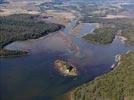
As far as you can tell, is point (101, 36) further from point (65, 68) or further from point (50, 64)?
point (65, 68)

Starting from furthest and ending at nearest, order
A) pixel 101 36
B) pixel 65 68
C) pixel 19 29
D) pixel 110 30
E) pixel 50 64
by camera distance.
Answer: pixel 110 30, pixel 19 29, pixel 101 36, pixel 50 64, pixel 65 68

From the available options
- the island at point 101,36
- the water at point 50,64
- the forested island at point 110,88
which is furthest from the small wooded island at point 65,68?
the island at point 101,36

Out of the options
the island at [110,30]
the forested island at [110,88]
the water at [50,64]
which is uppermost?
the forested island at [110,88]

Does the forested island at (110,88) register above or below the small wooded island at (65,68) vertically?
above

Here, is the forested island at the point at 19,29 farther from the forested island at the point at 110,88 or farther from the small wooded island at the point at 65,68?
the forested island at the point at 110,88

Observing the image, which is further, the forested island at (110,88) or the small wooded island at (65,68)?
the small wooded island at (65,68)

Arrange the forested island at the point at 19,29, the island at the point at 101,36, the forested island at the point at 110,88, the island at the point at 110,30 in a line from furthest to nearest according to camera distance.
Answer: the island at the point at 110,30 → the island at the point at 101,36 → the forested island at the point at 19,29 → the forested island at the point at 110,88

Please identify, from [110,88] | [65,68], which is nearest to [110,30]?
[65,68]

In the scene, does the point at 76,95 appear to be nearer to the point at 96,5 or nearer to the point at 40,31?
the point at 40,31
